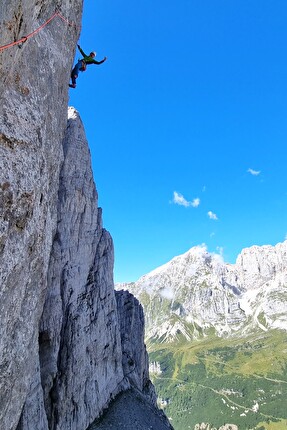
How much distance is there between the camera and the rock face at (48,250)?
12.7m

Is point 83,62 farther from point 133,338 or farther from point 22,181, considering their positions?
point 133,338

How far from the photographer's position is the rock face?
12.7 m

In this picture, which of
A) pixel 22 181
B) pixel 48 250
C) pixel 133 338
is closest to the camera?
pixel 22 181

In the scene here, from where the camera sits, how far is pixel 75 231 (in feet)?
130

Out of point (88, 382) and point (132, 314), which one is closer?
point (88, 382)

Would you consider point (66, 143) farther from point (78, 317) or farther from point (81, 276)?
point (78, 317)

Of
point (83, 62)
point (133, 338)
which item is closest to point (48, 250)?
point (83, 62)

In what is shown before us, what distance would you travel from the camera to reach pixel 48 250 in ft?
62.8

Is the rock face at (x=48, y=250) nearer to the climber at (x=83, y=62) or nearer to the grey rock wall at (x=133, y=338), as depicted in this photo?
the climber at (x=83, y=62)

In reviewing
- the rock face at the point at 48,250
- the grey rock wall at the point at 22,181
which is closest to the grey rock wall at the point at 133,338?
the rock face at the point at 48,250

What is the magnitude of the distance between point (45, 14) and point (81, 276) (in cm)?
2944

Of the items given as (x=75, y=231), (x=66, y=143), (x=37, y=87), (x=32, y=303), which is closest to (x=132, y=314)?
(x=75, y=231)

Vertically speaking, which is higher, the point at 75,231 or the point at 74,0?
the point at 74,0

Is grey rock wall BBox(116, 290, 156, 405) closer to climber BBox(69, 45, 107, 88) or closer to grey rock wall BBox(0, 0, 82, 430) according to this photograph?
grey rock wall BBox(0, 0, 82, 430)
